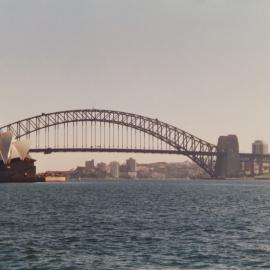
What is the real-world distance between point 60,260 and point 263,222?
21541 mm

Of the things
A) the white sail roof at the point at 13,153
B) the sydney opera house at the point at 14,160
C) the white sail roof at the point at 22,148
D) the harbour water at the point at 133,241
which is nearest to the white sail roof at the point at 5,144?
the sydney opera house at the point at 14,160

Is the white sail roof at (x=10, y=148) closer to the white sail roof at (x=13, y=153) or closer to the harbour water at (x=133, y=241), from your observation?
the white sail roof at (x=13, y=153)

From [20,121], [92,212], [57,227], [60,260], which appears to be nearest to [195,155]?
[20,121]

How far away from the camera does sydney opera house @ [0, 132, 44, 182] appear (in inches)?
6220

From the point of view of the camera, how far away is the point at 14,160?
162250 mm

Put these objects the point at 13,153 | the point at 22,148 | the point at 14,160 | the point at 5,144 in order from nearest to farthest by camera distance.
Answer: the point at 5,144
the point at 13,153
the point at 14,160
the point at 22,148

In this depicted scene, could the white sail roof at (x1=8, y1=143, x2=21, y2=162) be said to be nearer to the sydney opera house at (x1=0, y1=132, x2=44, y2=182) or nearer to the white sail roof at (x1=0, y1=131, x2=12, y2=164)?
the sydney opera house at (x1=0, y1=132, x2=44, y2=182)

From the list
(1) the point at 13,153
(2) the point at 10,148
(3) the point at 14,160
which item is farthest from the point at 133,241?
(3) the point at 14,160

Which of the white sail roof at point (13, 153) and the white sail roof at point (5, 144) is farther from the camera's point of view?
the white sail roof at point (13, 153)

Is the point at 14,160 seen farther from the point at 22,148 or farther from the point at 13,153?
the point at 22,148

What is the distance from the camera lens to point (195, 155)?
649 feet

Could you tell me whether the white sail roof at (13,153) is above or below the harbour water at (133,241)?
above

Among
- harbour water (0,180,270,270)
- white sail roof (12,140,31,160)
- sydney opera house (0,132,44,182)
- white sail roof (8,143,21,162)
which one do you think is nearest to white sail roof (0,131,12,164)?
sydney opera house (0,132,44,182)

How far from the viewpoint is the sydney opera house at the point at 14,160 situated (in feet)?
518
